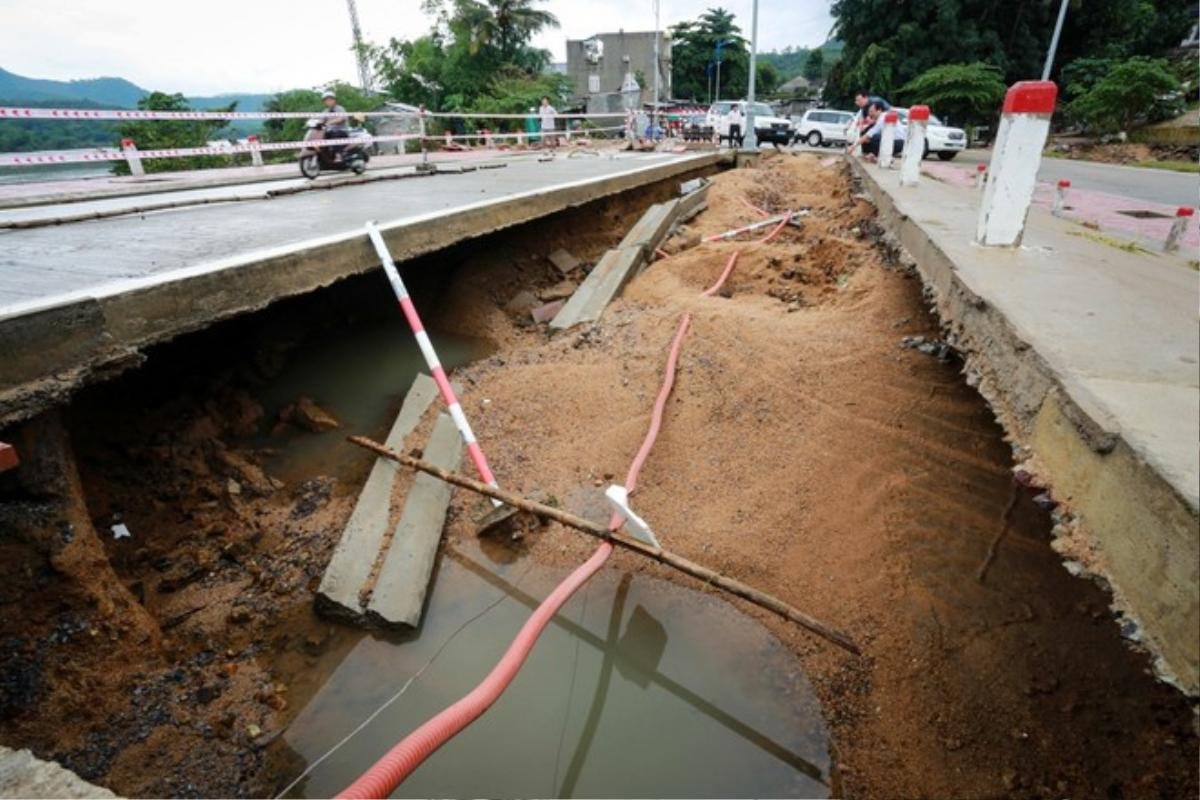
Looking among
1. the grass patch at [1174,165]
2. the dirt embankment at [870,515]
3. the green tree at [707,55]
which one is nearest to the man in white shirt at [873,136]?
the grass patch at [1174,165]

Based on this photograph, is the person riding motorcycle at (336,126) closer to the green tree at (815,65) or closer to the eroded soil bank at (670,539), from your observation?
the eroded soil bank at (670,539)

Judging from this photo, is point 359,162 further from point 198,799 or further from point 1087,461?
point 1087,461

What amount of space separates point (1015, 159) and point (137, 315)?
186 inches

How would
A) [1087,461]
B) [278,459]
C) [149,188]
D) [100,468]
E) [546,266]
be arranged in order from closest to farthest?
1. [1087,461]
2. [100,468]
3. [278,459]
4. [546,266]
5. [149,188]

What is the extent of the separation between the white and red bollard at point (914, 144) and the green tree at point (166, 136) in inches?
967

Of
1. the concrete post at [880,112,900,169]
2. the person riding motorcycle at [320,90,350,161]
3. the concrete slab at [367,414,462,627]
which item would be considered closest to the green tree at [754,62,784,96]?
the concrete post at [880,112,900,169]

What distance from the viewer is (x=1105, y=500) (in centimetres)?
169

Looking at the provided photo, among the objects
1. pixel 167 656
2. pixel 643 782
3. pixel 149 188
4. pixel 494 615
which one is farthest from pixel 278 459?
pixel 149 188

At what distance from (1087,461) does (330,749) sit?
2804 mm

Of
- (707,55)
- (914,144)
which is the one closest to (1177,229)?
(914,144)

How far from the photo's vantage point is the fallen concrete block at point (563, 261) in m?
7.45

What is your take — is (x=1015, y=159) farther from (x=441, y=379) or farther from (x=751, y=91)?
(x=751, y=91)

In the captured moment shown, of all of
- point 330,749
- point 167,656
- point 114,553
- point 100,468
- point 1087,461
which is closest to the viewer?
point 1087,461

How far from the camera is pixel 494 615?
287 cm
